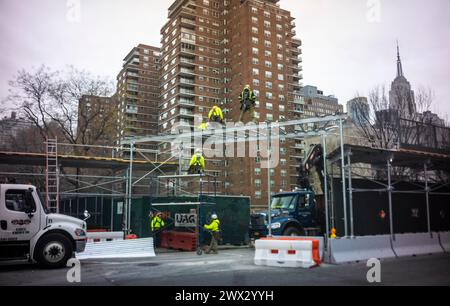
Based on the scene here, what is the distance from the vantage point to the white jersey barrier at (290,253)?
11.7 metres

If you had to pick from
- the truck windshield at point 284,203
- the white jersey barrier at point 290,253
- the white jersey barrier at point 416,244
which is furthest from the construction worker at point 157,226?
the white jersey barrier at point 416,244

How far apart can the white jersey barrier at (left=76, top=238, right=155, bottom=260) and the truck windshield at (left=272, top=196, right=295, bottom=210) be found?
5807 mm

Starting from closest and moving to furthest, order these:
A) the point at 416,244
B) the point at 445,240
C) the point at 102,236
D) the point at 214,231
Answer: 1. the point at 416,244
2. the point at 102,236
3. the point at 445,240
4. the point at 214,231

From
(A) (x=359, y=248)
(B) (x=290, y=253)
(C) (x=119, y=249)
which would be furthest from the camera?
(C) (x=119, y=249)

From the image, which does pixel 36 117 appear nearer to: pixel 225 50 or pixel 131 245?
pixel 131 245

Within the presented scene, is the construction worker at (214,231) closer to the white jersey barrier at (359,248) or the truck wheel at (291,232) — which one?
the truck wheel at (291,232)

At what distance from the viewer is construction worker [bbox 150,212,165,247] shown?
17861mm

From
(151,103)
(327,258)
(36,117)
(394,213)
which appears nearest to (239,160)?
(151,103)

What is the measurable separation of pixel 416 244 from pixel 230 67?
243ft

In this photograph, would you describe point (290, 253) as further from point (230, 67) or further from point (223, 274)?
point (230, 67)

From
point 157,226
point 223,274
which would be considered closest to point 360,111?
point 157,226

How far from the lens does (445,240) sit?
16031 millimetres

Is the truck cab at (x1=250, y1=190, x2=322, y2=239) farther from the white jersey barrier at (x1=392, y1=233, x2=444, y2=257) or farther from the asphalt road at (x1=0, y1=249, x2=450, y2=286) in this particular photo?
the white jersey barrier at (x1=392, y1=233, x2=444, y2=257)

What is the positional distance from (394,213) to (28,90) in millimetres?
28669
